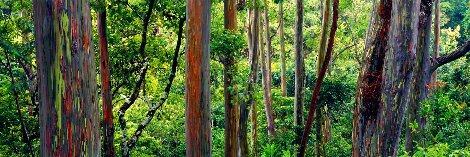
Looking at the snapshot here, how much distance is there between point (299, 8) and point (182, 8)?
19.6 ft

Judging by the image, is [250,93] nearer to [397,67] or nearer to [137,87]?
[137,87]

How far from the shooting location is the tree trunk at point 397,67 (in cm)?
582

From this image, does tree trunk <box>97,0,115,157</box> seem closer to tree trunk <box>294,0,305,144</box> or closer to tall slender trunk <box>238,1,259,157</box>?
tall slender trunk <box>238,1,259,157</box>

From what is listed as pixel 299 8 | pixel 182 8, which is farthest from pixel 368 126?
pixel 299 8

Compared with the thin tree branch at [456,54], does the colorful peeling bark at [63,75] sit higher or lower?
lower

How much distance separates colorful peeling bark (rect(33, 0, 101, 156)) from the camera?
395cm

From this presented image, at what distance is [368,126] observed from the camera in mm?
6469

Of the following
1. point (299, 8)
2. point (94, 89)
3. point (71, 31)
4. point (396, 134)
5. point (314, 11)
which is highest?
point (314, 11)

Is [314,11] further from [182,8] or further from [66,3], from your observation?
[66,3]

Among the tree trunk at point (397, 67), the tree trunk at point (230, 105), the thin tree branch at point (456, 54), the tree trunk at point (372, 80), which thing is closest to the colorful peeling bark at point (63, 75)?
the tree trunk at point (397, 67)

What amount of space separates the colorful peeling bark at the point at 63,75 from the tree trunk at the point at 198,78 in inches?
121

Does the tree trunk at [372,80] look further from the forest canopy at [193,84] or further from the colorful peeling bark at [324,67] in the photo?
the colorful peeling bark at [324,67]

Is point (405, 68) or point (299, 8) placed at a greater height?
point (299, 8)

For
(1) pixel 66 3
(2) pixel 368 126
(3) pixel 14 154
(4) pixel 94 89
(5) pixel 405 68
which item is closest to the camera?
(1) pixel 66 3
